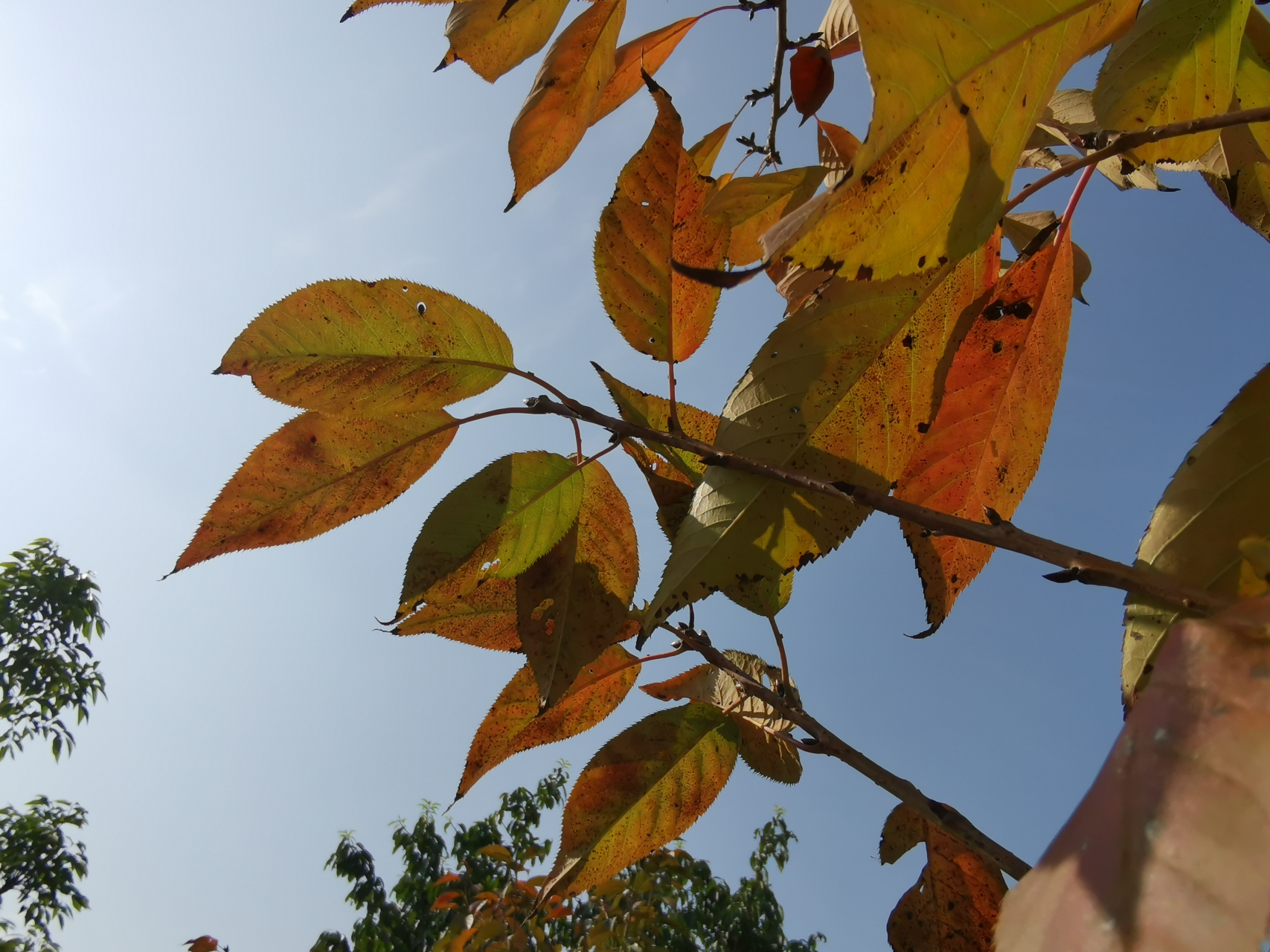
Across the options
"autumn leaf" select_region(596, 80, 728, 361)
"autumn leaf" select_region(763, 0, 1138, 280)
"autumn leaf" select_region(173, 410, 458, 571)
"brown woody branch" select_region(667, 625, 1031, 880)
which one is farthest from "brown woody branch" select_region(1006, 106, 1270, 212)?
"autumn leaf" select_region(173, 410, 458, 571)

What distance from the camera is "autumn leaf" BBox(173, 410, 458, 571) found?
0.67 meters

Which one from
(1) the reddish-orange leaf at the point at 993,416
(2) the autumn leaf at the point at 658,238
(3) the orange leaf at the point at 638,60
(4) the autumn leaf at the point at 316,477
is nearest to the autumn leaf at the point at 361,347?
(4) the autumn leaf at the point at 316,477

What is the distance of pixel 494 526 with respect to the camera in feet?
2.30

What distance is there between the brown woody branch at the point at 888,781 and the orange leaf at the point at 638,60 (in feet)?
2.01

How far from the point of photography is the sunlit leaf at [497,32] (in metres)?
0.72

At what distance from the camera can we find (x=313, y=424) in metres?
0.71

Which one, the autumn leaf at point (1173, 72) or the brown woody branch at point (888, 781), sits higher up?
the autumn leaf at point (1173, 72)

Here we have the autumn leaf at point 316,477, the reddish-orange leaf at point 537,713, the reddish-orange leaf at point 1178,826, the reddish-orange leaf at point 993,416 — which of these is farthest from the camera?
the reddish-orange leaf at point 537,713

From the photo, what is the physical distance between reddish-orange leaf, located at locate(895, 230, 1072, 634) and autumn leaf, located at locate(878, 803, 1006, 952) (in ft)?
1.06

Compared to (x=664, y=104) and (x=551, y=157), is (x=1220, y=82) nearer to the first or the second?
(x=664, y=104)

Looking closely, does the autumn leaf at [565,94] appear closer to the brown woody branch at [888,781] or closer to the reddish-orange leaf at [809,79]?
the reddish-orange leaf at [809,79]

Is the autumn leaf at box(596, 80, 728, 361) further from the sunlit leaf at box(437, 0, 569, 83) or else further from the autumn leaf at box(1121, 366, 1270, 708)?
the autumn leaf at box(1121, 366, 1270, 708)

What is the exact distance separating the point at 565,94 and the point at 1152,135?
51 cm

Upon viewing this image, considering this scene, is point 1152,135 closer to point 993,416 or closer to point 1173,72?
point 1173,72
